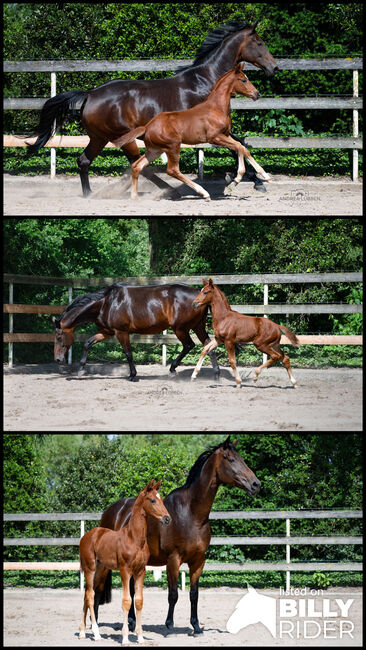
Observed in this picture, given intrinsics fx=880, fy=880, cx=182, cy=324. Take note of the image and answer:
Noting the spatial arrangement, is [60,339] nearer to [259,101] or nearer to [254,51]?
[259,101]

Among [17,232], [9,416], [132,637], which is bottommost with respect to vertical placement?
[132,637]

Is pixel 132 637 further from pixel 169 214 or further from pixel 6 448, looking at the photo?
pixel 6 448

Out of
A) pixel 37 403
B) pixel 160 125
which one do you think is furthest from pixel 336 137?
pixel 37 403

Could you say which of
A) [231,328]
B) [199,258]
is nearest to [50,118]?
[199,258]

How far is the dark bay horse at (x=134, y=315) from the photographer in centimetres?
856

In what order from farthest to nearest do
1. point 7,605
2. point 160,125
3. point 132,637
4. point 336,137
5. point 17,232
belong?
1. point 17,232
2. point 336,137
3. point 7,605
4. point 160,125
5. point 132,637

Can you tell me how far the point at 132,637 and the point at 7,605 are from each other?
2561 mm

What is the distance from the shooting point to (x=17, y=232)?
11023 millimetres

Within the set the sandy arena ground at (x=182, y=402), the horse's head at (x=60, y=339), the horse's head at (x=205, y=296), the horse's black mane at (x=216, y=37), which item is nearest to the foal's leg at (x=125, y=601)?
the sandy arena ground at (x=182, y=402)

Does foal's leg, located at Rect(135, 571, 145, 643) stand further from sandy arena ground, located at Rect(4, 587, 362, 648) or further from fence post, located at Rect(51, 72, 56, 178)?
fence post, located at Rect(51, 72, 56, 178)

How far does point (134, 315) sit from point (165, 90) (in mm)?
2167

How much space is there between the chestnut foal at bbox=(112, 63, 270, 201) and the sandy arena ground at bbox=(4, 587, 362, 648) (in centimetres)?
389

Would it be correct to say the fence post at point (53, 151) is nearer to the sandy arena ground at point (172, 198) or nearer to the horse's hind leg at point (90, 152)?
the sandy arena ground at point (172, 198)

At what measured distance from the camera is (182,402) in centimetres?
831
